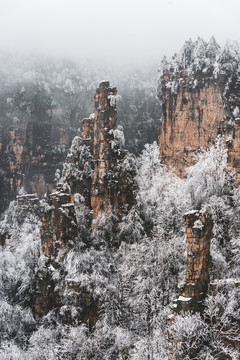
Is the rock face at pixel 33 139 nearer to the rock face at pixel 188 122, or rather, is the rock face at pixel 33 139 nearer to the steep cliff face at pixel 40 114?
the steep cliff face at pixel 40 114

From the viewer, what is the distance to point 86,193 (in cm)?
5175

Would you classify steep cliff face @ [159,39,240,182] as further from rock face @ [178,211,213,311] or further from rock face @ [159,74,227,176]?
rock face @ [178,211,213,311]

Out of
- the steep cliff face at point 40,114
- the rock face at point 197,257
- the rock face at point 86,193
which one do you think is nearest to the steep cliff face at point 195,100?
the rock face at point 86,193

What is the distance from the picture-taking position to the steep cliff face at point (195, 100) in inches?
2362

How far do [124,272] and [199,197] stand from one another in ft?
34.1

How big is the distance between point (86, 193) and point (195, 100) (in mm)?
21609

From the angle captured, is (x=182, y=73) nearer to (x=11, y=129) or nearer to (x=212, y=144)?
(x=212, y=144)

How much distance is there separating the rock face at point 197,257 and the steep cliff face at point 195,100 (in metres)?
25.2

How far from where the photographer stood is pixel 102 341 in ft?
122

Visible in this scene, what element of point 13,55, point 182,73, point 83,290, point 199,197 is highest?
point 13,55

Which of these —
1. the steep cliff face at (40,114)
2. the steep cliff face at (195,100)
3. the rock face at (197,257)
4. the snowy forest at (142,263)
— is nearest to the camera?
the snowy forest at (142,263)

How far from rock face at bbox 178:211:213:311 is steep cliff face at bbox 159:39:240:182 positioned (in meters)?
25.2

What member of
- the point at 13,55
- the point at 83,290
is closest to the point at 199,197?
the point at 83,290

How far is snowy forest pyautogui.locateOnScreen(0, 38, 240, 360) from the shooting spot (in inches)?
1294
